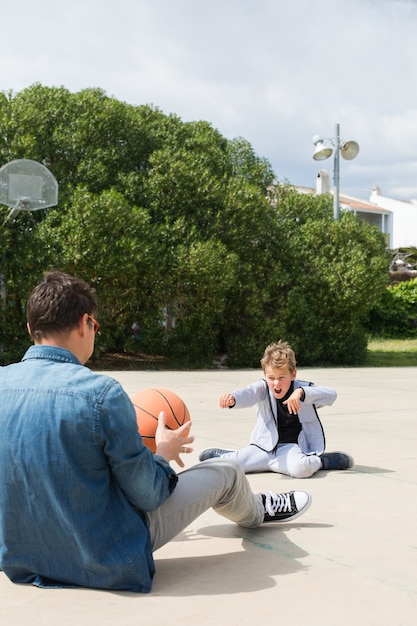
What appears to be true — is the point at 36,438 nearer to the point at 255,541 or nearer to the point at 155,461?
the point at 155,461

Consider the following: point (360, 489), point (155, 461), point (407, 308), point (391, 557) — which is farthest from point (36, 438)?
point (407, 308)

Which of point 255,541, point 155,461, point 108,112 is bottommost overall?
point 255,541

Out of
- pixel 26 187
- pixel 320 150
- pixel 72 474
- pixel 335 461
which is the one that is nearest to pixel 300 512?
pixel 72 474

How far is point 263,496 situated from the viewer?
4406 mm

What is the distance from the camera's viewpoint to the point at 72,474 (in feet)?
9.98

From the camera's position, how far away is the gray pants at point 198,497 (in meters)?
3.50

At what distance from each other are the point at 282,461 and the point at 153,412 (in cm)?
139

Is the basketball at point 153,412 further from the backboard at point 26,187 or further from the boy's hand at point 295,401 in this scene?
the backboard at point 26,187

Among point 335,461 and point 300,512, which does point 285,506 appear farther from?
point 335,461

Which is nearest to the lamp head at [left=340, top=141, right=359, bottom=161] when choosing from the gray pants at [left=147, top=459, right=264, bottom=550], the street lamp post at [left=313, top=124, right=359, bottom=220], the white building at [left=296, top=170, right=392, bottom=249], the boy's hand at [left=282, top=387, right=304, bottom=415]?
the street lamp post at [left=313, top=124, right=359, bottom=220]

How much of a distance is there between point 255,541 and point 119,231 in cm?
1424

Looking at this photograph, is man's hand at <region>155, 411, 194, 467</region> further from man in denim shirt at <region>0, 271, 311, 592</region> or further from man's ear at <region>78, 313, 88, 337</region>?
man's ear at <region>78, 313, 88, 337</region>

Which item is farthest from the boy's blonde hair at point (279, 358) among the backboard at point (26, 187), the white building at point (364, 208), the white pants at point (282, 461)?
the white building at point (364, 208)

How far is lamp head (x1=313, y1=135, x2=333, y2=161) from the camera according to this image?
22547mm
